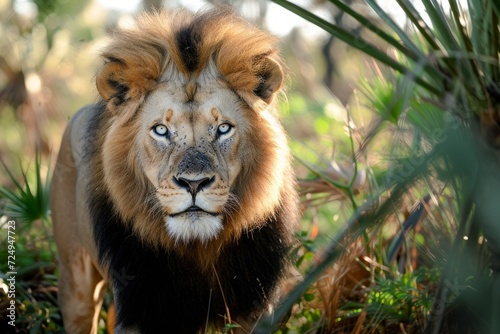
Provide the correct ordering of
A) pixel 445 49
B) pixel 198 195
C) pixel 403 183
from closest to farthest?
pixel 403 183 < pixel 445 49 < pixel 198 195

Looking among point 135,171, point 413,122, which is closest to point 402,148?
point 413,122

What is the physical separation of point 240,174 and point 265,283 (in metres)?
0.66

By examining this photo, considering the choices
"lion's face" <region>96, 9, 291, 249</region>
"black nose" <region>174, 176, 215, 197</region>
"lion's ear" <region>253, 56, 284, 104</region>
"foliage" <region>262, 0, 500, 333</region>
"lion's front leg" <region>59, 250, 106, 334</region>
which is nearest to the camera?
"foliage" <region>262, 0, 500, 333</region>

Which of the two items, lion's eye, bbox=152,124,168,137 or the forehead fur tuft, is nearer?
lion's eye, bbox=152,124,168,137

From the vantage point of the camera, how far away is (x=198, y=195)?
3.89 metres

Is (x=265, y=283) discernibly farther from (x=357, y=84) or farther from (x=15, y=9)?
(x=15, y=9)

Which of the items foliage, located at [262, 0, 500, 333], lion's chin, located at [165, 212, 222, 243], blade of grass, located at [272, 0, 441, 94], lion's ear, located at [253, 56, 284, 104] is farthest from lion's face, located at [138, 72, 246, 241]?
blade of grass, located at [272, 0, 441, 94]

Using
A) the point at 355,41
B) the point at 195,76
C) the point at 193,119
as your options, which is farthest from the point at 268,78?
the point at 355,41

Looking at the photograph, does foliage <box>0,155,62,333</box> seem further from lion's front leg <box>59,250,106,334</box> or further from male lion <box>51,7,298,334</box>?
male lion <box>51,7,298,334</box>

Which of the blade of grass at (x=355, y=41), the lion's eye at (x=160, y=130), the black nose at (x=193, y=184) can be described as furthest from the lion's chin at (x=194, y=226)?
the blade of grass at (x=355, y=41)

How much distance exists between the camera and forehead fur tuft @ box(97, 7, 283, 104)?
14.1 ft

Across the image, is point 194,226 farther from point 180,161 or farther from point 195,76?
point 195,76

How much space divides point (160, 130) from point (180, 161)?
0.27 m

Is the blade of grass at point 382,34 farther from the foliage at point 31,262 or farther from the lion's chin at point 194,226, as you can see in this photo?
the foliage at point 31,262
